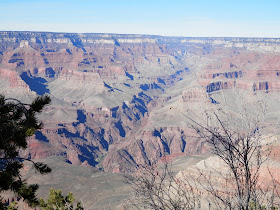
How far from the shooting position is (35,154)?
88.4 m

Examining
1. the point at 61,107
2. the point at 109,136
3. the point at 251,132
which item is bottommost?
the point at 109,136

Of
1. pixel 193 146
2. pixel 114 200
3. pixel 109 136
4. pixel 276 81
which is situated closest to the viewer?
pixel 114 200

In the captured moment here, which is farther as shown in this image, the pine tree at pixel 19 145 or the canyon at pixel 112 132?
the canyon at pixel 112 132

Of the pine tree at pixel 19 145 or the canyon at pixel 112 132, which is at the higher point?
the pine tree at pixel 19 145

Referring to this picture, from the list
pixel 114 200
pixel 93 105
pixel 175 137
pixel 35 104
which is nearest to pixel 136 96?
pixel 93 105

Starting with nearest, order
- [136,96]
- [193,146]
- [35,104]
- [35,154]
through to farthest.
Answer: [35,104], [35,154], [193,146], [136,96]

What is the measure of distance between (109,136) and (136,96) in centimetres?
6816

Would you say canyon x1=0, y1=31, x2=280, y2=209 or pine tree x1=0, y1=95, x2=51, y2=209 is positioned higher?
pine tree x1=0, y1=95, x2=51, y2=209

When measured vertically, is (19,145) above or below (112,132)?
above

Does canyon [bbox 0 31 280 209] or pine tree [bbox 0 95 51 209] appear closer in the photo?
pine tree [bbox 0 95 51 209]

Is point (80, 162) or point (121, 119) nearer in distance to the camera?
point (80, 162)

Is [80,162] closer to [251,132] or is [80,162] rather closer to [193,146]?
[193,146]

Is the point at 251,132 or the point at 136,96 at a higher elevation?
the point at 251,132

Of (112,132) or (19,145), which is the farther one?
(112,132)
